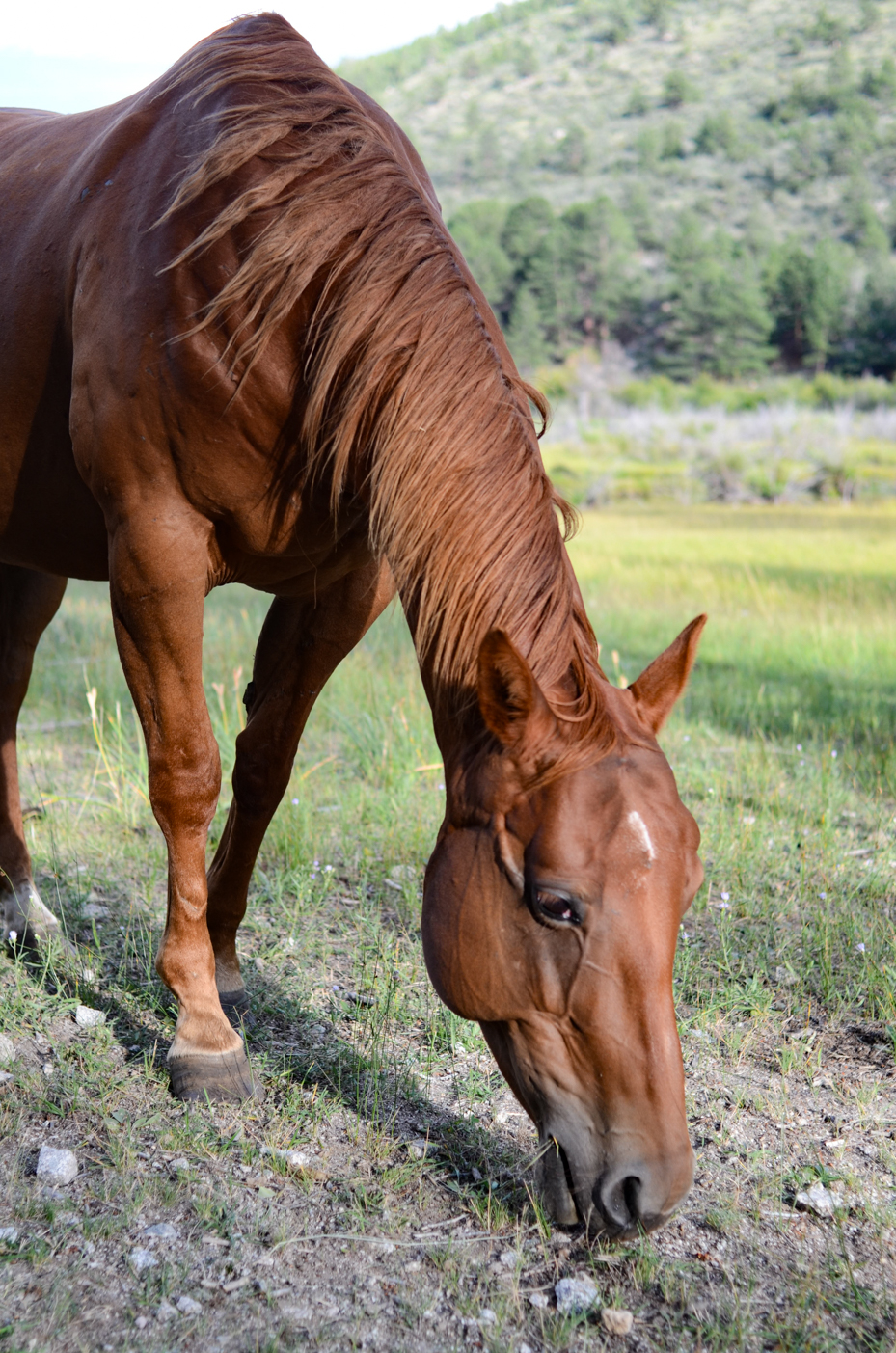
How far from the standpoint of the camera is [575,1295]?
68.8 inches

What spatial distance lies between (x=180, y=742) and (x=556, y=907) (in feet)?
3.53

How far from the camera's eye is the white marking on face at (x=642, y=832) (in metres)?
1.64

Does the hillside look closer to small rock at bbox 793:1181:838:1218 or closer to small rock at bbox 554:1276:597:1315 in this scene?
small rock at bbox 793:1181:838:1218

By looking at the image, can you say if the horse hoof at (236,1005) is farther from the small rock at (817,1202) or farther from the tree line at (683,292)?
the tree line at (683,292)

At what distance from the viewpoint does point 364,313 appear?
203 centimetres

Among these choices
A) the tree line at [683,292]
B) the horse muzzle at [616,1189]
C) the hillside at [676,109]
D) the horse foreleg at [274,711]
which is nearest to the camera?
the horse muzzle at [616,1189]

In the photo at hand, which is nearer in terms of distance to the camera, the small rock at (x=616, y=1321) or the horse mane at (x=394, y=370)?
the small rock at (x=616, y=1321)

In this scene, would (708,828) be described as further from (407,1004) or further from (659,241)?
(659,241)

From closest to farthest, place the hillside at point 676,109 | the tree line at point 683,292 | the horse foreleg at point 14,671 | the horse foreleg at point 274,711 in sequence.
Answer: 1. the horse foreleg at point 274,711
2. the horse foreleg at point 14,671
3. the tree line at point 683,292
4. the hillside at point 676,109

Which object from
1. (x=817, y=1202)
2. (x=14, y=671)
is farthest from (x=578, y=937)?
(x=14, y=671)

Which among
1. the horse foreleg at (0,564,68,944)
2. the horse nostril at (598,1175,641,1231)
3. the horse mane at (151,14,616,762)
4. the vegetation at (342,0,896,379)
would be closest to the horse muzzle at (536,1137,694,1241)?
the horse nostril at (598,1175,641,1231)

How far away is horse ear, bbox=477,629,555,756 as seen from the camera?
1.67 meters

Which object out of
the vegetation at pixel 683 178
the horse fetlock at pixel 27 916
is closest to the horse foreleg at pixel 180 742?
the horse fetlock at pixel 27 916

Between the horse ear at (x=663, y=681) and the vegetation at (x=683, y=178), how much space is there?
40.2 m
